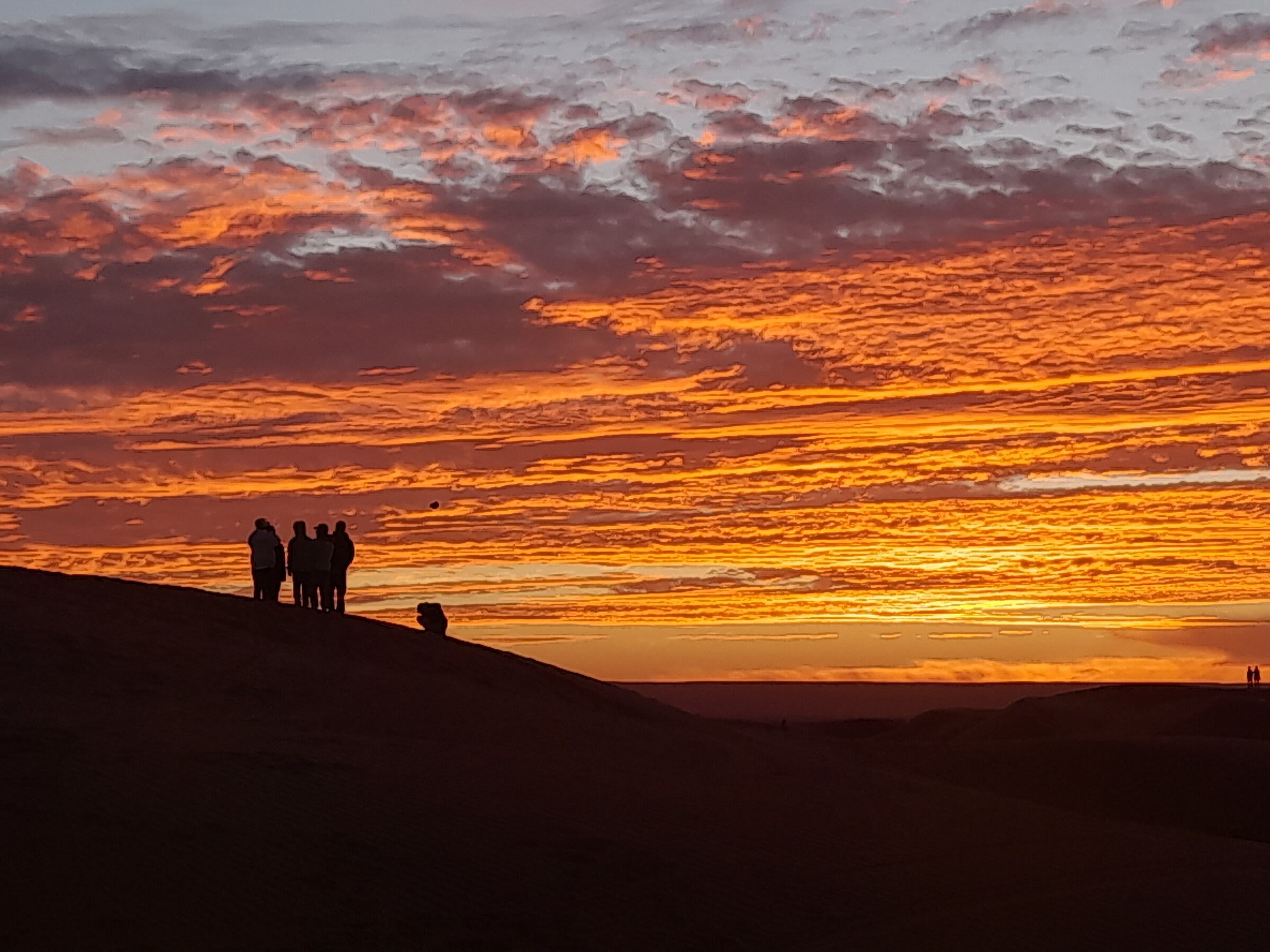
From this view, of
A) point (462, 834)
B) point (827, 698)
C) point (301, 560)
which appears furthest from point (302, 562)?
point (827, 698)

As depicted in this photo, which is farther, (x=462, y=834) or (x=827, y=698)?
(x=827, y=698)

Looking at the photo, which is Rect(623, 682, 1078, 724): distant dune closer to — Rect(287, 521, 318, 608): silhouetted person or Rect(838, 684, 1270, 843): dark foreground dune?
Rect(838, 684, 1270, 843): dark foreground dune

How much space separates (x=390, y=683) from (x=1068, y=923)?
1085 centimetres

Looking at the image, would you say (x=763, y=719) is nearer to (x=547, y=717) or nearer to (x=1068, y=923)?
(x=547, y=717)

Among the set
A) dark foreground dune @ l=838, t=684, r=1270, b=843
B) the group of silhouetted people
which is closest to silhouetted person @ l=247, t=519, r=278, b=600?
the group of silhouetted people

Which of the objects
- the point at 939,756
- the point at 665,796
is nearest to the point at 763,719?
the point at 939,756

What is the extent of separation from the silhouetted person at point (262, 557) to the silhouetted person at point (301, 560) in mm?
283

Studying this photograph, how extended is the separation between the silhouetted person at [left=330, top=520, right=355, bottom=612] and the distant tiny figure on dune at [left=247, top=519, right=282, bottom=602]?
33.9 inches

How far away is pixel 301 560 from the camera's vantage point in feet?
84.8

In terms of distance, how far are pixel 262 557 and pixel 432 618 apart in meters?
6.01

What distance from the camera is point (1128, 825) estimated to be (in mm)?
20766

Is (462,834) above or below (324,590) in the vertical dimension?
below

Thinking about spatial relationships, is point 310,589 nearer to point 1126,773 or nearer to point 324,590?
point 324,590

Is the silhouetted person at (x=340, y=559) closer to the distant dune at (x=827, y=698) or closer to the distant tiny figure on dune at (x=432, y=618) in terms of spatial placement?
the distant tiny figure on dune at (x=432, y=618)
